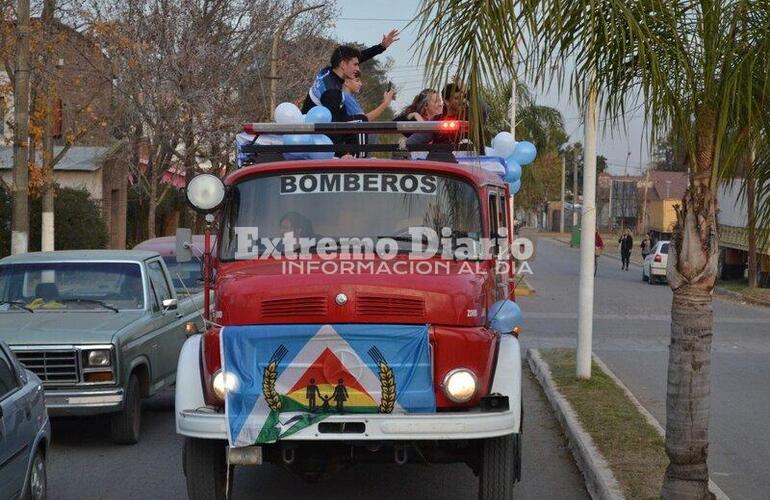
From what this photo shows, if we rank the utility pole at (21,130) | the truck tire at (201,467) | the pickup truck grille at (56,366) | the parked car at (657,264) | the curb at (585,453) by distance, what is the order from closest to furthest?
the truck tire at (201,467) < the curb at (585,453) < the pickup truck grille at (56,366) < the utility pole at (21,130) < the parked car at (657,264)

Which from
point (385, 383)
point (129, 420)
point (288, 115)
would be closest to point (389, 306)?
point (385, 383)

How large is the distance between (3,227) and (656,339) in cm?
1540

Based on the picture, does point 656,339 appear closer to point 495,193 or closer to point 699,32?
point 495,193

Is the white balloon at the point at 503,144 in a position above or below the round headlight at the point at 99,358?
above

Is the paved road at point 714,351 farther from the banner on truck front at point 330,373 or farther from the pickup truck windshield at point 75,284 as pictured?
the pickup truck windshield at point 75,284

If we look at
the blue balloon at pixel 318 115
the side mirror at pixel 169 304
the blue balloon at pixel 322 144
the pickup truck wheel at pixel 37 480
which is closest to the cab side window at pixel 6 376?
the pickup truck wheel at pixel 37 480

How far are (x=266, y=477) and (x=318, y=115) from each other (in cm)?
312

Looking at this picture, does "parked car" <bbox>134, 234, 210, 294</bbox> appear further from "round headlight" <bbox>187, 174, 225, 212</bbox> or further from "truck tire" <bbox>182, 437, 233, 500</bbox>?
"truck tire" <bbox>182, 437, 233, 500</bbox>

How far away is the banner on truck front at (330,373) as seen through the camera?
21.6 ft

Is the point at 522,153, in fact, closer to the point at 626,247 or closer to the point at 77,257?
the point at 77,257

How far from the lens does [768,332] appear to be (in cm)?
2186

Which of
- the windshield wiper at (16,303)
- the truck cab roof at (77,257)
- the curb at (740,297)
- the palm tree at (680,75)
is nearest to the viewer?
the palm tree at (680,75)

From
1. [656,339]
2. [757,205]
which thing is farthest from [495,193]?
[656,339]

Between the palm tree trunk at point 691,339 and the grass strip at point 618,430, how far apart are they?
2.55ft
